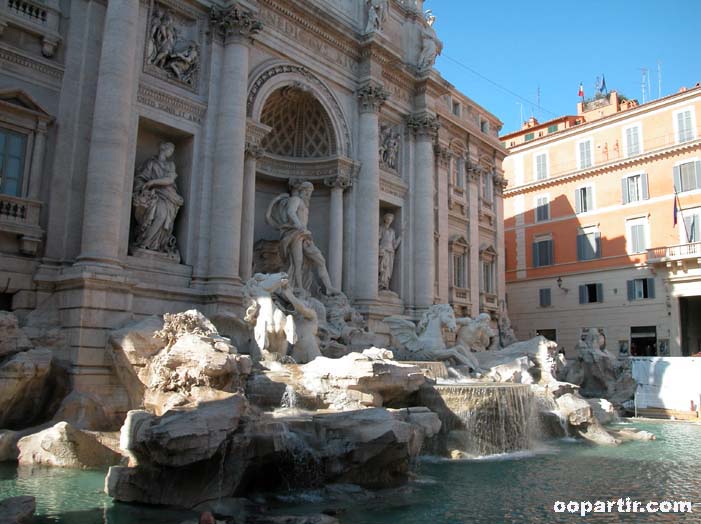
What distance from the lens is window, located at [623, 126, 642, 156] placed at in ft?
86.0

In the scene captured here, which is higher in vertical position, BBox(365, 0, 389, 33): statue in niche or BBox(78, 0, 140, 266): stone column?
BBox(365, 0, 389, 33): statue in niche

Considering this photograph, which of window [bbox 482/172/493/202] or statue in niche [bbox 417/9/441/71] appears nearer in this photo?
statue in niche [bbox 417/9/441/71]

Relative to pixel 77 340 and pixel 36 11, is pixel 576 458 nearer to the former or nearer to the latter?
pixel 77 340

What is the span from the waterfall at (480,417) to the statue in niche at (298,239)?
5405 millimetres

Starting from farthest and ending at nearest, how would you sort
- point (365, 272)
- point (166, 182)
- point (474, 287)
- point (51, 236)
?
point (474, 287) → point (365, 272) → point (166, 182) → point (51, 236)

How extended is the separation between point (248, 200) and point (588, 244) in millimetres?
18321

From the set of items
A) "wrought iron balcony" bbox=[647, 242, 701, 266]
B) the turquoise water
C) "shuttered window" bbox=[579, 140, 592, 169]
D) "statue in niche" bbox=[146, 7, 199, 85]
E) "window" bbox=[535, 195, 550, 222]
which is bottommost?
the turquoise water

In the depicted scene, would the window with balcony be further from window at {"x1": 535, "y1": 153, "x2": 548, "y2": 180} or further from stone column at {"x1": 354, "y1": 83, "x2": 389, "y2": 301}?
stone column at {"x1": 354, "y1": 83, "x2": 389, "y2": 301}

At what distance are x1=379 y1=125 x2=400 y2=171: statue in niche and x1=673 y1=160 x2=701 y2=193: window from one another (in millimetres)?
12675

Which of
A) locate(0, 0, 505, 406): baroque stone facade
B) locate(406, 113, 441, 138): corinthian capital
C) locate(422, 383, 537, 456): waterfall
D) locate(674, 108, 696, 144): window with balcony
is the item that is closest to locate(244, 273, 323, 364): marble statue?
locate(0, 0, 505, 406): baroque stone facade

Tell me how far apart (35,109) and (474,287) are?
52.0 feet

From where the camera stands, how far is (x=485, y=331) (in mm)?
15750

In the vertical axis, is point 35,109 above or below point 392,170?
below

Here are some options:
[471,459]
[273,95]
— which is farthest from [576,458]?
[273,95]
